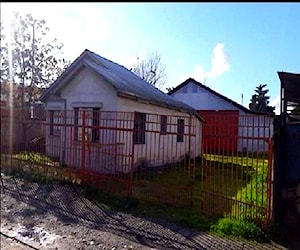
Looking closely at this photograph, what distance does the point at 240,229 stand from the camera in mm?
5035

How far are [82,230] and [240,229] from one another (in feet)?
8.60

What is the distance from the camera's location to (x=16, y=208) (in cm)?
643

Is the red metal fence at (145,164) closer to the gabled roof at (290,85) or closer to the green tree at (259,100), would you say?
the gabled roof at (290,85)

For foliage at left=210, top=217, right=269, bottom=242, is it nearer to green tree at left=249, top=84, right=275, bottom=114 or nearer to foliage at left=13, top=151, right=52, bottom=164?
foliage at left=13, top=151, right=52, bottom=164

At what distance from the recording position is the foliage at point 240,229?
4.88 meters

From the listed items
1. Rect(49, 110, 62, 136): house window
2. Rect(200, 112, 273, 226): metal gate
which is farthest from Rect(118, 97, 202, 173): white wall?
Rect(200, 112, 273, 226): metal gate

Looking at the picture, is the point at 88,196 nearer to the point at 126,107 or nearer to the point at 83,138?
the point at 83,138

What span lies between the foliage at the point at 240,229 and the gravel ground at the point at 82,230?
7.3 inches

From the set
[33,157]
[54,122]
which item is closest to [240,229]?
[33,157]

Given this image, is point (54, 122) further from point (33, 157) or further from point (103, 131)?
point (33, 157)

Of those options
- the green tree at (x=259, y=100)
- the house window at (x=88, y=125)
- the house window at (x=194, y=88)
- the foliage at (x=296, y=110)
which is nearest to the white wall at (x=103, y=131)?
the house window at (x=88, y=125)

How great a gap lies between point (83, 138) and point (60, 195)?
1606 millimetres

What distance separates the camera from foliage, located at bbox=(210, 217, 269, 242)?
4.88 m

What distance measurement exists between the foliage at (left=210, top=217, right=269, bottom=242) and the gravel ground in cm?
19
